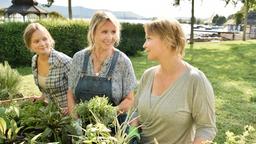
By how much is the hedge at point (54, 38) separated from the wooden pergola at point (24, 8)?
6585 millimetres

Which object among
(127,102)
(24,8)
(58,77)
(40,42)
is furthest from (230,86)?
(24,8)

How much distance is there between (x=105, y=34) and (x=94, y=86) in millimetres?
383

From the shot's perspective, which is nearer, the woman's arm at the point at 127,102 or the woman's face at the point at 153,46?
the woman's face at the point at 153,46

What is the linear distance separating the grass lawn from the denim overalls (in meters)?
2.92

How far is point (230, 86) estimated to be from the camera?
400 inches

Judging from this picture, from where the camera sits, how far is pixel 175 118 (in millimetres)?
2348

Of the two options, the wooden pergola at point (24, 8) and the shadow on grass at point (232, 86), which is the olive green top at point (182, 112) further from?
the wooden pergola at point (24, 8)

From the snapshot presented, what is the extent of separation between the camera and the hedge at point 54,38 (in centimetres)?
1298

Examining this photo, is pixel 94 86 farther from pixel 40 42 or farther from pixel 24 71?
pixel 24 71

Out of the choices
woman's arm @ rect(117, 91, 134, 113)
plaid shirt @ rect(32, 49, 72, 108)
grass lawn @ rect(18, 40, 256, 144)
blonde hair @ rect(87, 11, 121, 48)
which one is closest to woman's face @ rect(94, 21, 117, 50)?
blonde hair @ rect(87, 11, 121, 48)

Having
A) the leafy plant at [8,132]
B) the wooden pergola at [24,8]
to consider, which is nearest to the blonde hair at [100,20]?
the leafy plant at [8,132]

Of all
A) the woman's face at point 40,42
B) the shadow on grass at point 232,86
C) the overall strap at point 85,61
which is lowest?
the shadow on grass at point 232,86

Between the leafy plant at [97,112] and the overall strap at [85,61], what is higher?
the overall strap at [85,61]

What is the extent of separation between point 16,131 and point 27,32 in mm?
1842
